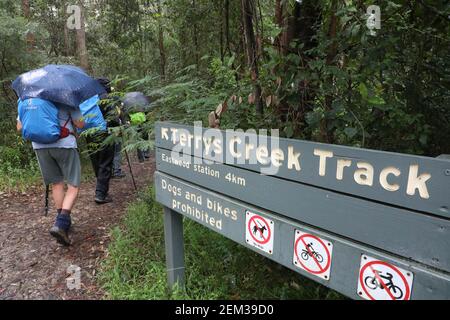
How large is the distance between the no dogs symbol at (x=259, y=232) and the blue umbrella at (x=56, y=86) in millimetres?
2386

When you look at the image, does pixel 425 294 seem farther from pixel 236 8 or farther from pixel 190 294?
pixel 236 8

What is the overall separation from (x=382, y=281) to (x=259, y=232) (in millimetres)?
693

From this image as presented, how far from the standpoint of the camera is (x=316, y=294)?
2852 mm

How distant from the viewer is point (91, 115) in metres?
4.07

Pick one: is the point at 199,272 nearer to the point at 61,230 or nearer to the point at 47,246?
the point at 61,230

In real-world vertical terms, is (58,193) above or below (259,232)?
below

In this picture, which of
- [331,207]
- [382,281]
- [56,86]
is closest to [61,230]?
[56,86]

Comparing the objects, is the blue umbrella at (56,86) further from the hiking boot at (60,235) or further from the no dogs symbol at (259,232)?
the no dogs symbol at (259,232)

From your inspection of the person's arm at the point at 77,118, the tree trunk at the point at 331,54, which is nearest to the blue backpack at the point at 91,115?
the person's arm at the point at 77,118

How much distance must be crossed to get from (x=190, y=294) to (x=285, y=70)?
187 cm

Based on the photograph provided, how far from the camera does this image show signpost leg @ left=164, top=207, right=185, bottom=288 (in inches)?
110

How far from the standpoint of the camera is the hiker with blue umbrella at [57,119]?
11.4 feet

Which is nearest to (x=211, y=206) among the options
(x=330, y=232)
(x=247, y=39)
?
(x=330, y=232)

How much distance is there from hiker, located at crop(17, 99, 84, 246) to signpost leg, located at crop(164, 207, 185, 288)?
4.66 feet
